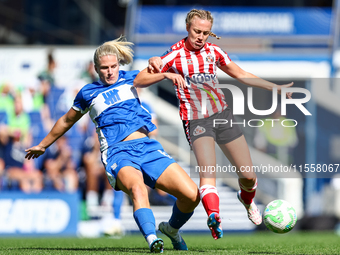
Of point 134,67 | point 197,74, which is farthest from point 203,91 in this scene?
point 134,67

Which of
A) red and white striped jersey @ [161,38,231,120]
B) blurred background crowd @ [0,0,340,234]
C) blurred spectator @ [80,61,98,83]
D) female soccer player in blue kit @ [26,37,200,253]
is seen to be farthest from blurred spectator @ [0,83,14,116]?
red and white striped jersey @ [161,38,231,120]

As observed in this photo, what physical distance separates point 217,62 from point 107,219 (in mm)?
5581

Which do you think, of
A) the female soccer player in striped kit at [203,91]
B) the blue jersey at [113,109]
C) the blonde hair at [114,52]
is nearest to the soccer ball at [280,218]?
the female soccer player in striped kit at [203,91]

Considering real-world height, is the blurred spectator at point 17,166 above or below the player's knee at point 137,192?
below

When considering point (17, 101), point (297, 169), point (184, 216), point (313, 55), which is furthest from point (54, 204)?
point (313, 55)

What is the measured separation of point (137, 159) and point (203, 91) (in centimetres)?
92

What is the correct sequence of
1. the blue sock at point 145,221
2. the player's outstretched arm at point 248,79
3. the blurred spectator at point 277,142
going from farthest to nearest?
the blurred spectator at point 277,142 → the player's outstretched arm at point 248,79 → the blue sock at point 145,221

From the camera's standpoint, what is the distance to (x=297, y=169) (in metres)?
7.46

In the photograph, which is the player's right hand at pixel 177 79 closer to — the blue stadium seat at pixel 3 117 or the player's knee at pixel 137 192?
the player's knee at pixel 137 192

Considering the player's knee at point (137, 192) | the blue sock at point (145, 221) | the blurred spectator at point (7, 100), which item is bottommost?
the blurred spectator at point (7, 100)

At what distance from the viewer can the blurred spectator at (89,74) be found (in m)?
13.2

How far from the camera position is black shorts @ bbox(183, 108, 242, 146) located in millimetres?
5055

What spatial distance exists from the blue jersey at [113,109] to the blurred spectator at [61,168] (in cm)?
683

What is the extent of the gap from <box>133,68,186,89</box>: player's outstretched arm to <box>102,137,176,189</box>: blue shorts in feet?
1.75
